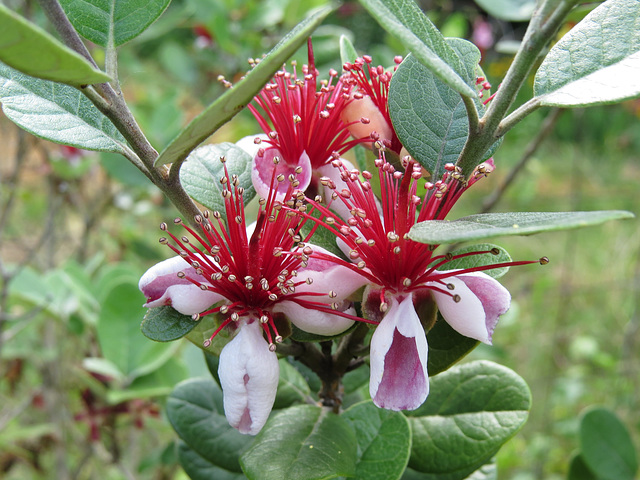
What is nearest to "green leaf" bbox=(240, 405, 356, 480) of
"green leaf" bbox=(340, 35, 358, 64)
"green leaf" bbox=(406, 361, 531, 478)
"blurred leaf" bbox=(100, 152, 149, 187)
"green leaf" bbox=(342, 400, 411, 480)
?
"green leaf" bbox=(342, 400, 411, 480)

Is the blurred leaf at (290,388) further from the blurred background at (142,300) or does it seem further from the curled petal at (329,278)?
the blurred background at (142,300)

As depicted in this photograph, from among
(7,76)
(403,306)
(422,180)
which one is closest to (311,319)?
(403,306)

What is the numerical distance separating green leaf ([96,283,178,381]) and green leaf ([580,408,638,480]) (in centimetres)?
99

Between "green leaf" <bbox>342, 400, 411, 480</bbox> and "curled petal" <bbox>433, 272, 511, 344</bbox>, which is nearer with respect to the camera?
"curled petal" <bbox>433, 272, 511, 344</bbox>

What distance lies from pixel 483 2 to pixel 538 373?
245 cm

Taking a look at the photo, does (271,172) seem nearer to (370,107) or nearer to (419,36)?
(370,107)

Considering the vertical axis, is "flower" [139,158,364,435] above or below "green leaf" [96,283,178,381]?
above

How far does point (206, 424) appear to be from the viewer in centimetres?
88

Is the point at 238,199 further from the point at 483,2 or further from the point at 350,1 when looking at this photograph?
the point at 350,1

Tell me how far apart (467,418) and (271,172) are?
422 millimetres

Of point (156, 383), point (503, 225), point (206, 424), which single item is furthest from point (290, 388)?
point (156, 383)

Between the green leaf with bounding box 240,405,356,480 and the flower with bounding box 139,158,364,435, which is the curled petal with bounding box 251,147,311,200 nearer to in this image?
the flower with bounding box 139,158,364,435

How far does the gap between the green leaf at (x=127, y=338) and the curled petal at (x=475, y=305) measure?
81cm

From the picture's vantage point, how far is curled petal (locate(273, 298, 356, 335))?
0.65m
